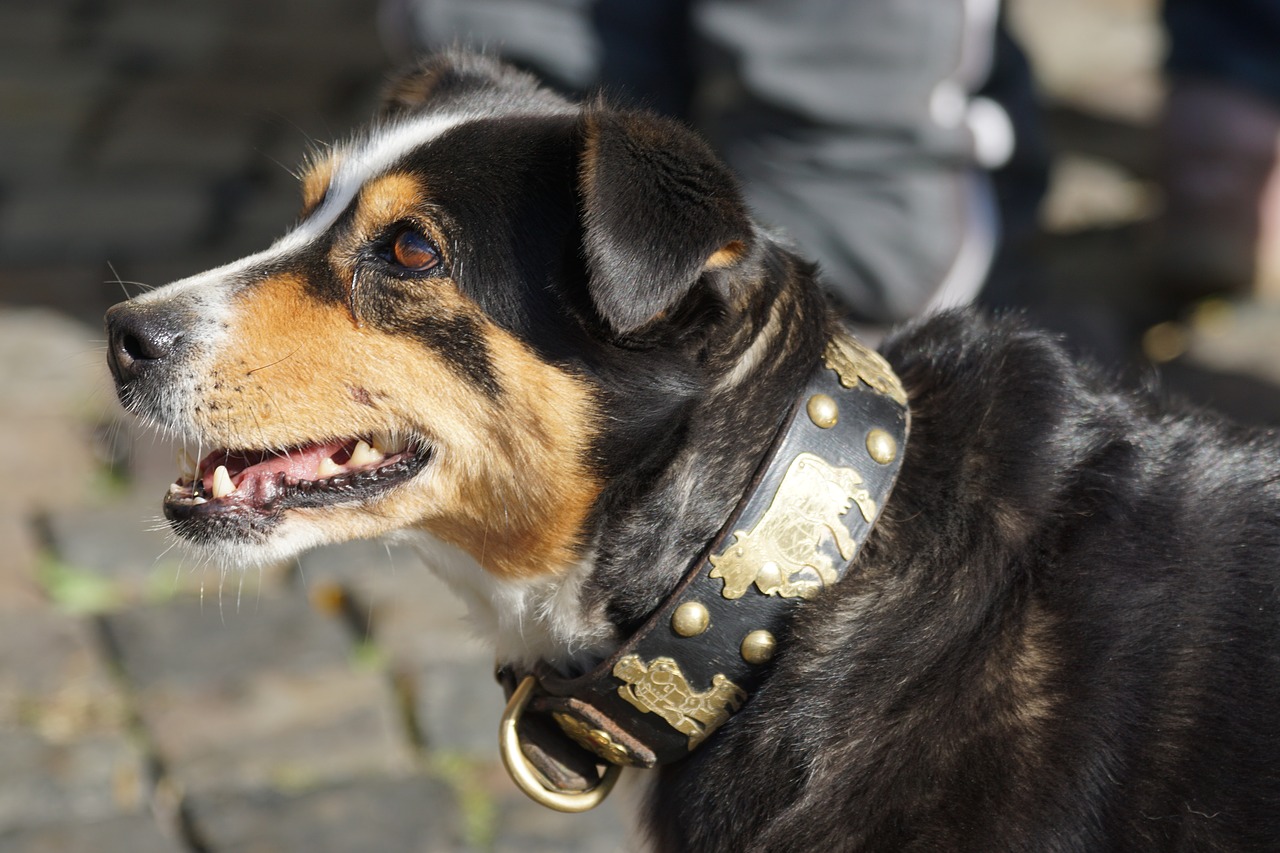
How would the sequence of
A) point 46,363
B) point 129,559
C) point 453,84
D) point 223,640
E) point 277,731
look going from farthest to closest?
point 46,363
point 129,559
point 223,640
point 277,731
point 453,84

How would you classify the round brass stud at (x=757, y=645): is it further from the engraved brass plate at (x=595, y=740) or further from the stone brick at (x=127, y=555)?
the stone brick at (x=127, y=555)

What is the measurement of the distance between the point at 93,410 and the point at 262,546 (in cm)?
243

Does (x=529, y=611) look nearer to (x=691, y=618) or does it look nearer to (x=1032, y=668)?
(x=691, y=618)

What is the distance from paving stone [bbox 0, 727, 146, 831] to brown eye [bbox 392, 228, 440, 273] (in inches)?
56.0

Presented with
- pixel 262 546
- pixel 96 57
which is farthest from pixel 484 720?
pixel 96 57

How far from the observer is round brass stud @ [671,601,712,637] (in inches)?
77.7

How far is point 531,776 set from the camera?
2.22 meters

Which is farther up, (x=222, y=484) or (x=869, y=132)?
(x=869, y=132)

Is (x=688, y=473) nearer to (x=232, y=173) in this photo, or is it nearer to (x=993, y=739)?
(x=993, y=739)

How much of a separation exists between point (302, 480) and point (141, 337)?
349mm

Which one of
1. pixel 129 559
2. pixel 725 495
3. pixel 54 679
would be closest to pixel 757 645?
pixel 725 495

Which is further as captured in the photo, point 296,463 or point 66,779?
point 66,779

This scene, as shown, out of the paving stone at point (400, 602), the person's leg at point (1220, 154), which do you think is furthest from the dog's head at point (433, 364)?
the person's leg at point (1220, 154)

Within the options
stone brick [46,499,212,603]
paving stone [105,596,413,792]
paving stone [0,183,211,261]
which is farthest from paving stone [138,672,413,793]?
paving stone [0,183,211,261]
